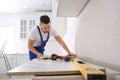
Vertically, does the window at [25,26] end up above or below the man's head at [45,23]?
above

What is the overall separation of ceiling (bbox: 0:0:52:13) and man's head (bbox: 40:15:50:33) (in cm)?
438

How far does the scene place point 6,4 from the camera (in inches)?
268

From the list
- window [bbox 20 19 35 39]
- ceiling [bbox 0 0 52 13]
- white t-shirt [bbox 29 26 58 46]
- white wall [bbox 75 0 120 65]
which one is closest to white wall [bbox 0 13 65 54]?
window [bbox 20 19 35 39]

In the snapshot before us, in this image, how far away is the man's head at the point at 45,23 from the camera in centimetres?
211

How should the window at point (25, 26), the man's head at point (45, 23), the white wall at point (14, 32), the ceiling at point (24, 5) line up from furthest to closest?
1. the white wall at point (14, 32)
2. the window at point (25, 26)
3. the ceiling at point (24, 5)
4. the man's head at point (45, 23)

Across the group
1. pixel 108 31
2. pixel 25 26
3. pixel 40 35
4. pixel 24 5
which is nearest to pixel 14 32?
pixel 25 26

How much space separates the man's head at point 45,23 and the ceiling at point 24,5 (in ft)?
14.4

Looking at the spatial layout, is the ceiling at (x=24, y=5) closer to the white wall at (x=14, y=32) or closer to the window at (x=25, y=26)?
the white wall at (x=14, y=32)

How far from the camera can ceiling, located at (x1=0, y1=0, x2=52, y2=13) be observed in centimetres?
647

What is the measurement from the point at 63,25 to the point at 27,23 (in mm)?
4394

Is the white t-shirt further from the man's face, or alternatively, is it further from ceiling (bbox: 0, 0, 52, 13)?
Answer: ceiling (bbox: 0, 0, 52, 13)

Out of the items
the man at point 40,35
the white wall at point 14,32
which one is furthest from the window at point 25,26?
the man at point 40,35

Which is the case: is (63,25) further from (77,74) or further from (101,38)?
(77,74)

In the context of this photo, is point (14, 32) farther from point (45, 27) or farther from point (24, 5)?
point (45, 27)
